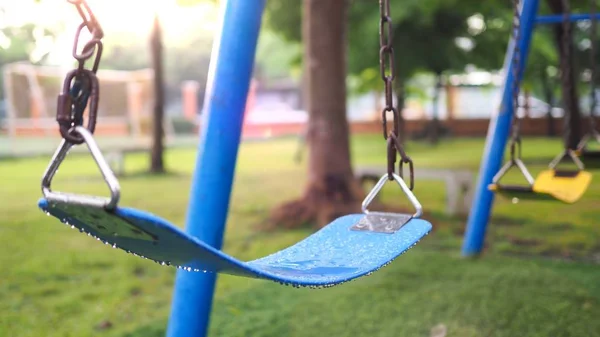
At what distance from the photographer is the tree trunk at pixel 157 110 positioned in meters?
7.06

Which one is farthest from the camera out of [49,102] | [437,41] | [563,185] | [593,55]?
[49,102]

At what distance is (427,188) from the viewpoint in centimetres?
575

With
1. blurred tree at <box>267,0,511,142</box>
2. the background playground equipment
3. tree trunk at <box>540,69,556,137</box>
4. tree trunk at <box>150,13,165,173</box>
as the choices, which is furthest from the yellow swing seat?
tree trunk at <box>540,69,556,137</box>

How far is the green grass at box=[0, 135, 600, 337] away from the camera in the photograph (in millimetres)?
2035

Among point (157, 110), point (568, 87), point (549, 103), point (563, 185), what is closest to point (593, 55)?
point (568, 87)

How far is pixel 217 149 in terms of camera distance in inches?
60.7

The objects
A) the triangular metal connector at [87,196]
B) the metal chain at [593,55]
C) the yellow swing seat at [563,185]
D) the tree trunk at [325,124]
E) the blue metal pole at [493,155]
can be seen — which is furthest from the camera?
the tree trunk at [325,124]

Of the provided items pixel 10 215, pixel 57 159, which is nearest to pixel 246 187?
pixel 10 215

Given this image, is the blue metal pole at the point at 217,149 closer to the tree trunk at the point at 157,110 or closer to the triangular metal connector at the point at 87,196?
the triangular metal connector at the point at 87,196

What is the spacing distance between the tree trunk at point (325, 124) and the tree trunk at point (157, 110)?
11.4 feet

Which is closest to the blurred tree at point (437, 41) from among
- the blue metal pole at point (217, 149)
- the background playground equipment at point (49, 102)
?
the background playground equipment at point (49, 102)

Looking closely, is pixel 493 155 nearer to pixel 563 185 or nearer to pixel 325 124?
pixel 563 185

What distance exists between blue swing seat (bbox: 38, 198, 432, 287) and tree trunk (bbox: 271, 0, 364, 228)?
7.83 feet

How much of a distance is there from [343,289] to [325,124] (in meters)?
1.59
